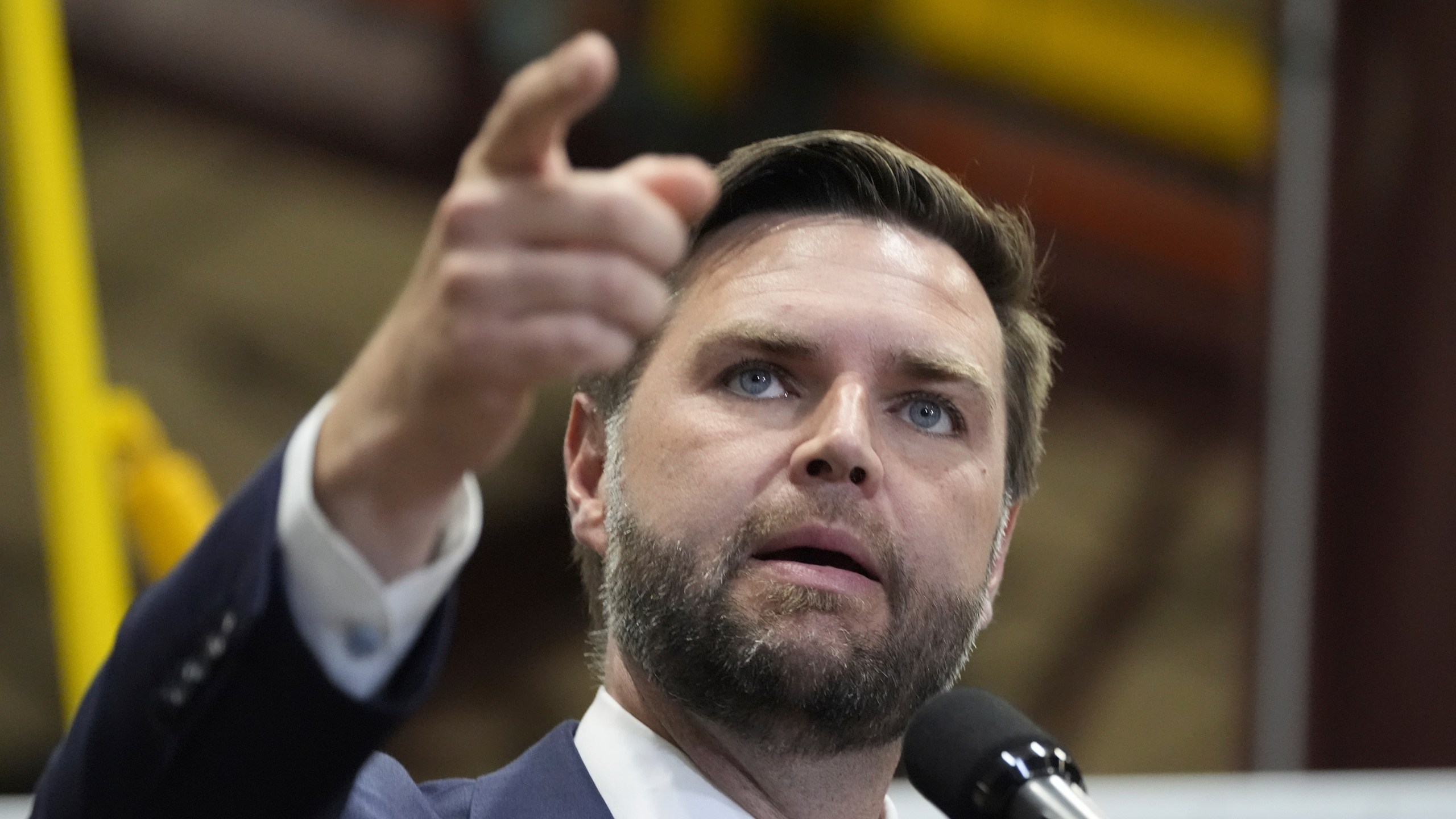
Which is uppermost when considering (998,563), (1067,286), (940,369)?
(940,369)

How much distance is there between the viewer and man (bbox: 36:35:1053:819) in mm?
850

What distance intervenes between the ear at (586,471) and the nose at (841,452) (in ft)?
1.05

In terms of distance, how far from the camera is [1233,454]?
636 centimetres

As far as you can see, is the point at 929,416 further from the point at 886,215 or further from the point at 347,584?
the point at 347,584

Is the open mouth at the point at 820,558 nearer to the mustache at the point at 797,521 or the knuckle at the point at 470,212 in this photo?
the mustache at the point at 797,521

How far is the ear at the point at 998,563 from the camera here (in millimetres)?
1791

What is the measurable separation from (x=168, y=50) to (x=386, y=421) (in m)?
4.76

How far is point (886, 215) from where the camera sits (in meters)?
1.83

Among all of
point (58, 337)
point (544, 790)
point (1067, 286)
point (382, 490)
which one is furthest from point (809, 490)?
point (1067, 286)

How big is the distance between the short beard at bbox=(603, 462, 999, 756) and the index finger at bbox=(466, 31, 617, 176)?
71 cm

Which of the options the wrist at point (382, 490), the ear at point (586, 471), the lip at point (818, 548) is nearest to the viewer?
the wrist at point (382, 490)

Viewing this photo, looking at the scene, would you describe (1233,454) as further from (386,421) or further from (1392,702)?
(386,421)

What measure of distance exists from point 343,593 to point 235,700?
0.10m

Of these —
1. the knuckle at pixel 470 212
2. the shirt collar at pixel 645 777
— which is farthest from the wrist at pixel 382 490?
the shirt collar at pixel 645 777
